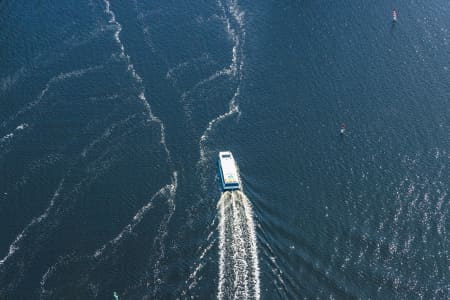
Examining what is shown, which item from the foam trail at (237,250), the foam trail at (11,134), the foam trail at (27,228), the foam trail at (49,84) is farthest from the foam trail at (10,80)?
the foam trail at (237,250)

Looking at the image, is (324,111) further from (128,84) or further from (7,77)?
(7,77)

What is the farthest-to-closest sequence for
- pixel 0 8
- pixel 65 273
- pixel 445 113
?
pixel 0 8, pixel 445 113, pixel 65 273

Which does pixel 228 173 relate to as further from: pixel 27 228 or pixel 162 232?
pixel 27 228

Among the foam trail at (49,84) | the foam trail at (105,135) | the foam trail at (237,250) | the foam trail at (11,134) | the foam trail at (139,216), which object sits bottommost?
the foam trail at (237,250)

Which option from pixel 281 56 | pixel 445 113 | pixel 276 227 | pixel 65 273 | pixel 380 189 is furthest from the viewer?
pixel 281 56

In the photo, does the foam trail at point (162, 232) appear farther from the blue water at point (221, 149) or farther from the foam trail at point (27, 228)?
the foam trail at point (27, 228)

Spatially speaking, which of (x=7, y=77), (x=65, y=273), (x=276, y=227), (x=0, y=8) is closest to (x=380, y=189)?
(x=276, y=227)
